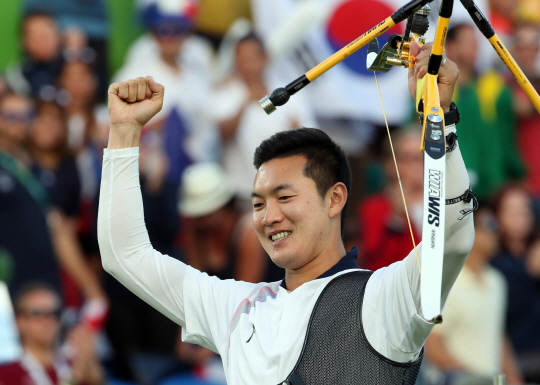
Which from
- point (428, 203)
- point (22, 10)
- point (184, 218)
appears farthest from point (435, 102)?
point (22, 10)

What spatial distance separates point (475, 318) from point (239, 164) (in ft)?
6.48

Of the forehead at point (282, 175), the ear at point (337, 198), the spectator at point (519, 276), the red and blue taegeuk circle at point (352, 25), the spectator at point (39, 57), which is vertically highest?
the spectator at point (39, 57)

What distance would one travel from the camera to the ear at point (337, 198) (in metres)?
2.66

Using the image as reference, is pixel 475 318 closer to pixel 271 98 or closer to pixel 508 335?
pixel 508 335

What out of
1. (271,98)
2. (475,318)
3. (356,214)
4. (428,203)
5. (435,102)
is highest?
(271,98)

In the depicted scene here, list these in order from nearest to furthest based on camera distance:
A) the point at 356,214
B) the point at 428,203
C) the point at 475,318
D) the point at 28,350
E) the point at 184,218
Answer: the point at 428,203, the point at 28,350, the point at 475,318, the point at 184,218, the point at 356,214

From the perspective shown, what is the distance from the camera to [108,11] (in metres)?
5.75

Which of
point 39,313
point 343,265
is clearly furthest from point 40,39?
point 343,265

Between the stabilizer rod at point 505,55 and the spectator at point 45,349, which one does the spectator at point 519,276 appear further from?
the stabilizer rod at point 505,55

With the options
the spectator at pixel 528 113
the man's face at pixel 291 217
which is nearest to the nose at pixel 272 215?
the man's face at pixel 291 217

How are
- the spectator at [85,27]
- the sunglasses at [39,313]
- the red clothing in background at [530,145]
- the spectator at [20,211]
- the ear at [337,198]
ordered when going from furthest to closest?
the red clothing in background at [530,145] < the spectator at [85,27] < the spectator at [20,211] < the sunglasses at [39,313] < the ear at [337,198]

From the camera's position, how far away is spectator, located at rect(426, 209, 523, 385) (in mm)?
5055

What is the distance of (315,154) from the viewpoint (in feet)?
8.86

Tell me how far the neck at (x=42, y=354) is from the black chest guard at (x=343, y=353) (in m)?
2.77
